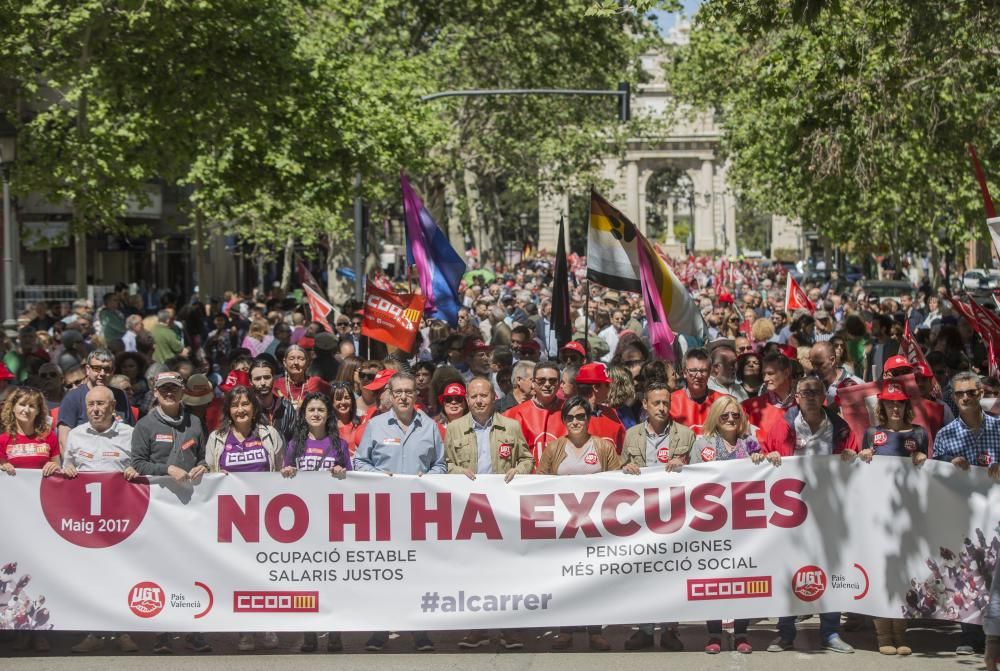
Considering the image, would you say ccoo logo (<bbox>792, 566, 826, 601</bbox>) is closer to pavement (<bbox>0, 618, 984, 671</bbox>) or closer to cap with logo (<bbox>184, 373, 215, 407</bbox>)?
pavement (<bbox>0, 618, 984, 671</bbox>)

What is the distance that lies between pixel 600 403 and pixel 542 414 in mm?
368

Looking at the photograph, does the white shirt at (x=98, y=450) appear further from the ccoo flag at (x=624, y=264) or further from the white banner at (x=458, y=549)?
the ccoo flag at (x=624, y=264)

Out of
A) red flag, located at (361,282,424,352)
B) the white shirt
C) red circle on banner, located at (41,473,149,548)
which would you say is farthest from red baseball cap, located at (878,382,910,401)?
red flag, located at (361,282,424,352)

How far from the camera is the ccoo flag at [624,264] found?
13047mm

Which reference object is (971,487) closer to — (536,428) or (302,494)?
(536,428)

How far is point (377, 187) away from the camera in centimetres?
3288

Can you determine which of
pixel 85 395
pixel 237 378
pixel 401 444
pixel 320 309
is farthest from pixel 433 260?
pixel 401 444

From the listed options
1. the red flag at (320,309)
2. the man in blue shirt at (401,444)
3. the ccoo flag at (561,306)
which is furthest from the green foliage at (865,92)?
the red flag at (320,309)

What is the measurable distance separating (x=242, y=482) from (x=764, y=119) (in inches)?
862

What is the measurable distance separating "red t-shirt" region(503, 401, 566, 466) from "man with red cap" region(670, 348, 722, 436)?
→ 28.5 inches

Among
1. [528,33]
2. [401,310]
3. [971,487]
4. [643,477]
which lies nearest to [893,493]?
[971,487]

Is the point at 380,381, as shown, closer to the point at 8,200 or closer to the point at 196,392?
the point at 196,392

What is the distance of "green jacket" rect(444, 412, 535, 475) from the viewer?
9086mm

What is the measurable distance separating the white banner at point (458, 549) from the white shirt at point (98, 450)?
0.18 metres
